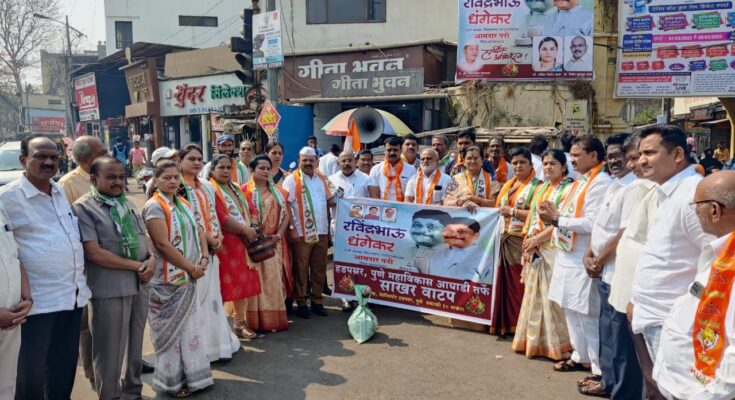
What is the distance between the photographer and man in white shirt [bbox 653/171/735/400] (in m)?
2.07

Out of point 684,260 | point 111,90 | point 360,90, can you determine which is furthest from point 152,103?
point 684,260

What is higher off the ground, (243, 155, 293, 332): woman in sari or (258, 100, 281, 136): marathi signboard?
(258, 100, 281, 136): marathi signboard

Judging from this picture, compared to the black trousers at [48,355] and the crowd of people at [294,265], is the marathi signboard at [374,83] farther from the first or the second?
the black trousers at [48,355]

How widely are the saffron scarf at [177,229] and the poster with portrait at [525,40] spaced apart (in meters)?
10.7

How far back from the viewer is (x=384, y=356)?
16.1 feet

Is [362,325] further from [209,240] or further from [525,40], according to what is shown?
[525,40]

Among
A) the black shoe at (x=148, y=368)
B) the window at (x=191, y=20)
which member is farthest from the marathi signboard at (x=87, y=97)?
the black shoe at (x=148, y=368)

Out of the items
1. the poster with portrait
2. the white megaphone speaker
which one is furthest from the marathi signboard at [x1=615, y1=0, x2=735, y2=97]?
the white megaphone speaker

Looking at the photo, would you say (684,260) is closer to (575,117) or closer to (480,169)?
(480,169)

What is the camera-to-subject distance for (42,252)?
327 cm

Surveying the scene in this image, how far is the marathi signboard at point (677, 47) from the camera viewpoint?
1262cm

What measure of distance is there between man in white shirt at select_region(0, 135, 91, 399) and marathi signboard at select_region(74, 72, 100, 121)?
28.2 meters

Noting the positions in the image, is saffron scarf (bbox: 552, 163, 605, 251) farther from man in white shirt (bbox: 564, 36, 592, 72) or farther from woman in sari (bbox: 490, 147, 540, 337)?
man in white shirt (bbox: 564, 36, 592, 72)

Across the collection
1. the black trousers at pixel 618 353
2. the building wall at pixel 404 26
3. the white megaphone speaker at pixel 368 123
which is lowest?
the black trousers at pixel 618 353
